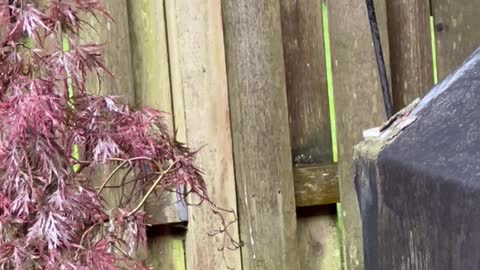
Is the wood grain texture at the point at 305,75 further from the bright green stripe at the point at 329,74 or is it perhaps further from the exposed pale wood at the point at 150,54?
the exposed pale wood at the point at 150,54

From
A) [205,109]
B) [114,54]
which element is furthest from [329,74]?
[114,54]

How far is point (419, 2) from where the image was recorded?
200 centimetres

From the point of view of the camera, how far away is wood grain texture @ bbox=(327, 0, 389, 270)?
1902mm

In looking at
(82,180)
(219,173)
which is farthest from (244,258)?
(82,180)

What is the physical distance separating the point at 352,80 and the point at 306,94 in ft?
0.38

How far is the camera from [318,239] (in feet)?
6.48

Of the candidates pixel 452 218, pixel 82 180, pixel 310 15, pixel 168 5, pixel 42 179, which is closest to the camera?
pixel 452 218

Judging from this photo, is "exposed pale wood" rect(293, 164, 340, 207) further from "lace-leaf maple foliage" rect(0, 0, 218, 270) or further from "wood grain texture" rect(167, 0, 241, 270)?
"lace-leaf maple foliage" rect(0, 0, 218, 270)

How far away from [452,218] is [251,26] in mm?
1099

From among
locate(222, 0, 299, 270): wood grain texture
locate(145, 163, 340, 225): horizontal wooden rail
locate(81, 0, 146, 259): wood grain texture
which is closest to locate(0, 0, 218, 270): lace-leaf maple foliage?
locate(81, 0, 146, 259): wood grain texture

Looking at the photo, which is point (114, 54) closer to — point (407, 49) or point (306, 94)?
point (306, 94)

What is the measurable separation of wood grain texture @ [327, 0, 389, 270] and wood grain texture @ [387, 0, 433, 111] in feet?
0.32

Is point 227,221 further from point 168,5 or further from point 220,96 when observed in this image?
point 168,5

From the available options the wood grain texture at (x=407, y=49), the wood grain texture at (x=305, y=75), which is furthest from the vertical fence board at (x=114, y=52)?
the wood grain texture at (x=407, y=49)
